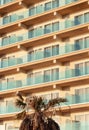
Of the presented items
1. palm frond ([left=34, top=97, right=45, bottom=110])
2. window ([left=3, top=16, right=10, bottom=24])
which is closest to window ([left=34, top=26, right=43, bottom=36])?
window ([left=3, top=16, right=10, bottom=24])

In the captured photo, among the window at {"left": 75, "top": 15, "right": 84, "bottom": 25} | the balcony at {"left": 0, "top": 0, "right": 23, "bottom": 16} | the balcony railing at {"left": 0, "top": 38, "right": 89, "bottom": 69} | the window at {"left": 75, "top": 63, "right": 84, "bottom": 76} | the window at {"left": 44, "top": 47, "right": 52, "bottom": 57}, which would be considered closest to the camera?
the window at {"left": 75, "top": 63, "right": 84, "bottom": 76}

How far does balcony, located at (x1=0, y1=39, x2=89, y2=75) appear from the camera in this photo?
55.7 meters

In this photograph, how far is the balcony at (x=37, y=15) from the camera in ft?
191

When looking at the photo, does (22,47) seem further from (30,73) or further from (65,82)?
(65,82)

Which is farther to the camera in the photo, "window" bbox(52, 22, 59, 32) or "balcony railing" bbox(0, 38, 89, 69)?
"window" bbox(52, 22, 59, 32)

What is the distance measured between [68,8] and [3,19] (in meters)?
13.7

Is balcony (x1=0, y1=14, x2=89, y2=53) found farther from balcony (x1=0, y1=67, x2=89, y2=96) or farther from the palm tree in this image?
the palm tree

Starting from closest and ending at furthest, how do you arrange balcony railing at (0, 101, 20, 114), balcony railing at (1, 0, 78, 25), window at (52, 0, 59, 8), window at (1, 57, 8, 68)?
balcony railing at (0, 101, 20, 114)
balcony railing at (1, 0, 78, 25)
window at (52, 0, 59, 8)
window at (1, 57, 8, 68)

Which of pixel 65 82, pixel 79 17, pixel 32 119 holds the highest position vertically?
pixel 79 17

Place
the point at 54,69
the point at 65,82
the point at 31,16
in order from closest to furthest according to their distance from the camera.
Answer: the point at 65,82 < the point at 54,69 < the point at 31,16

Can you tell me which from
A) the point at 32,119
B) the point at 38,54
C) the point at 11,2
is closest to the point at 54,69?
the point at 38,54

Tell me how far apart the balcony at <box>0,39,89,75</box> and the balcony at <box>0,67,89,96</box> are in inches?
67.2

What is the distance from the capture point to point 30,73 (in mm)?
61938

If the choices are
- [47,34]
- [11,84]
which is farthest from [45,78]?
[11,84]
